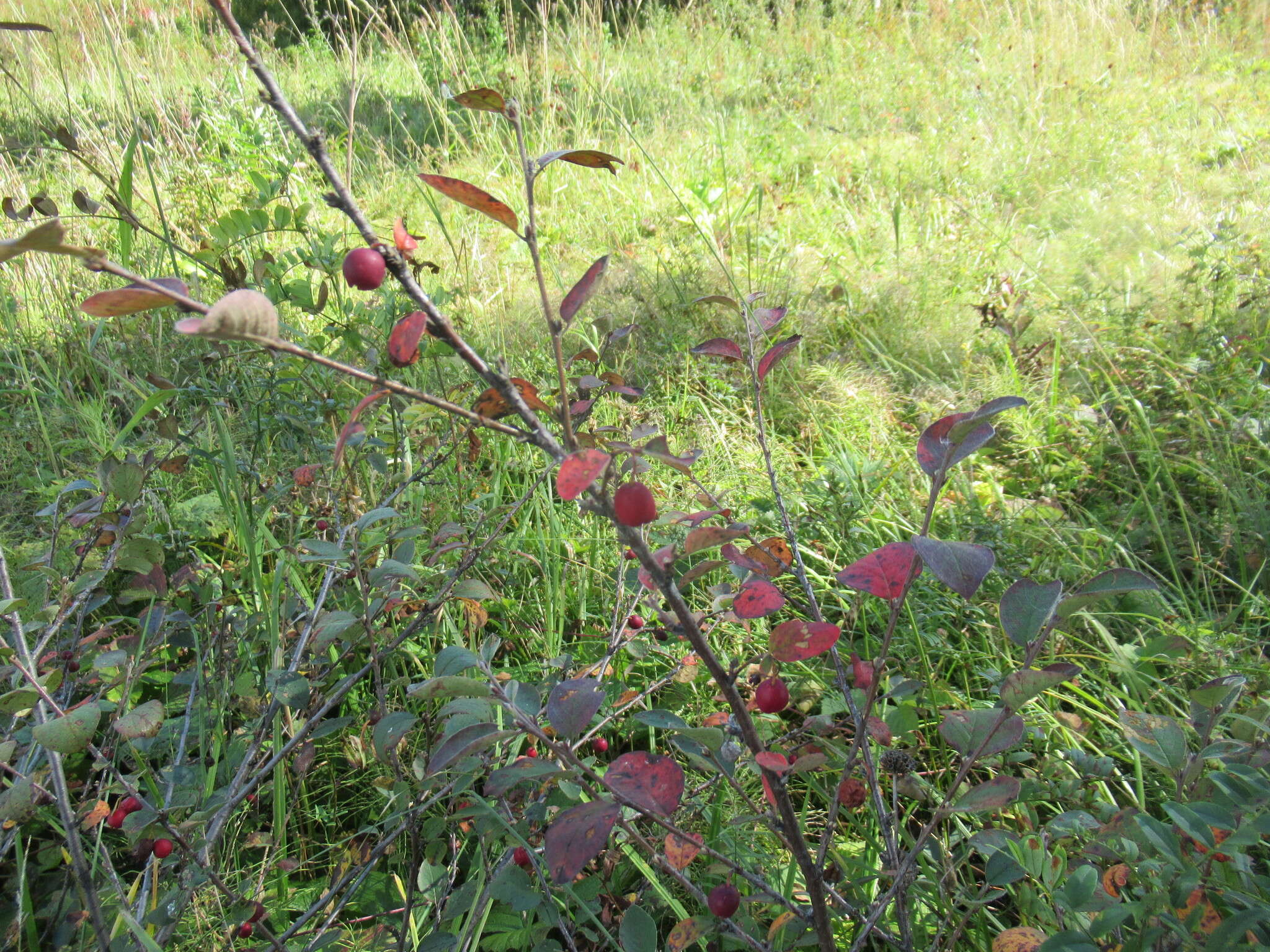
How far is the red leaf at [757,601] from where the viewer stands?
629 millimetres

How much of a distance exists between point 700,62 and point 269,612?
5170mm

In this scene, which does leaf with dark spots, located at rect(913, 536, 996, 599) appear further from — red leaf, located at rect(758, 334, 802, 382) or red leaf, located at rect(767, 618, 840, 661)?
red leaf, located at rect(758, 334, 802, 382)

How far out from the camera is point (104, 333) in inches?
95.0

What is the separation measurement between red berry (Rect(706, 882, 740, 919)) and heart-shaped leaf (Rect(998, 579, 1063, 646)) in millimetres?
332

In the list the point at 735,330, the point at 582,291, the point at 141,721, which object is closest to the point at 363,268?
the point at 582,291

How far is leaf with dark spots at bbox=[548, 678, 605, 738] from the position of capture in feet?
2.13

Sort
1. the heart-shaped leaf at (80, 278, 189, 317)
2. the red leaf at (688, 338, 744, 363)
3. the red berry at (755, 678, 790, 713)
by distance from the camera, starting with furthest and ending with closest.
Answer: the red leaf at (688, 338, 744, 363) → the red berry at (755, 678, 790, 713) → the heart-shaped leaf at (80, 278, 189, 317)

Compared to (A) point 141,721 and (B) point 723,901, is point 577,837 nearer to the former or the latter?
(B) point 723,901

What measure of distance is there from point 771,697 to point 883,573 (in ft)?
0.48

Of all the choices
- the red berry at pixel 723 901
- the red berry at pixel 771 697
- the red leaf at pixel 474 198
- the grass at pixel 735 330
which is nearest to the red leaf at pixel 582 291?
the red leaf at pixel 474 198

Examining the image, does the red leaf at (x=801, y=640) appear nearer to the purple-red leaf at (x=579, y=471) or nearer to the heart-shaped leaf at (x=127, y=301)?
the purple-red leaf at (x=579, y=471)

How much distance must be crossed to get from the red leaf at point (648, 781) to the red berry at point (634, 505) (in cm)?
20

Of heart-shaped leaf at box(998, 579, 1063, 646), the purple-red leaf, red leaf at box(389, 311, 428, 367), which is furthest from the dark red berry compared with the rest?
heart-shaped leaf at box(998, 579, 1063, 646)

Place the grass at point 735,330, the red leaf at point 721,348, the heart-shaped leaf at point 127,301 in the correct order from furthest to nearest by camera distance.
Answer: the grass at point 735,330 < the red leaf at point 721,348 < the heart-shaped leaf at point 127,301
